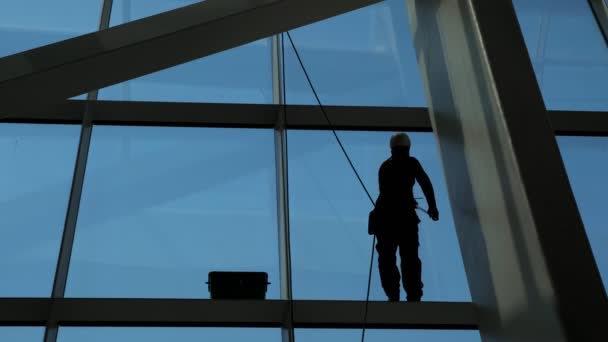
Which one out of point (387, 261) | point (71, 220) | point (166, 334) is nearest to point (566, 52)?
point (387, 261)

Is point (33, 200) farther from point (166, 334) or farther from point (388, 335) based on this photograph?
point (388, 335)

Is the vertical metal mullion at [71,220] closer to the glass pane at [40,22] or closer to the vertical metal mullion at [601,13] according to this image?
the glass pane at [40,22]

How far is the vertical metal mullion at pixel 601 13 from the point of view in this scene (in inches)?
363

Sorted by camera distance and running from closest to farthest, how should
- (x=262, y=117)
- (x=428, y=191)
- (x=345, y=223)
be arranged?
(x=428, y=191), (x=345, y=223), (x=262, y=117)

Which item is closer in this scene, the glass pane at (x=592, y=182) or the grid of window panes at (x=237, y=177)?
the grid of window panes at (x=237, y=177)

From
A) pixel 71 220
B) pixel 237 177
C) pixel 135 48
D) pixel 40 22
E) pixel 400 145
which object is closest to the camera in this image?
pixel 135 48

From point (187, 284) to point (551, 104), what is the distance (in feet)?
15.2

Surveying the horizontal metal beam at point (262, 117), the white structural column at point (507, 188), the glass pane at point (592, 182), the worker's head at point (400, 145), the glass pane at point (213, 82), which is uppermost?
the glass pane at point (213, 82)

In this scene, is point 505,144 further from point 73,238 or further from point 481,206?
point 73,238

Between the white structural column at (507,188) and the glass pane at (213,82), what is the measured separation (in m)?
3.31

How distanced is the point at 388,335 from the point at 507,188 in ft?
8.97

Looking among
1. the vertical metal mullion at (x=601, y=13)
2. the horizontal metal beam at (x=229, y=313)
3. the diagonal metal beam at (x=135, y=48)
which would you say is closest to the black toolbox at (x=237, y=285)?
the horizontal metal beam at (x=229, y=313)

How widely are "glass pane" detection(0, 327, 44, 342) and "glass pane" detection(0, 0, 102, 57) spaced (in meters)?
3.29

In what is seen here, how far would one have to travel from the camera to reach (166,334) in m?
6.48
